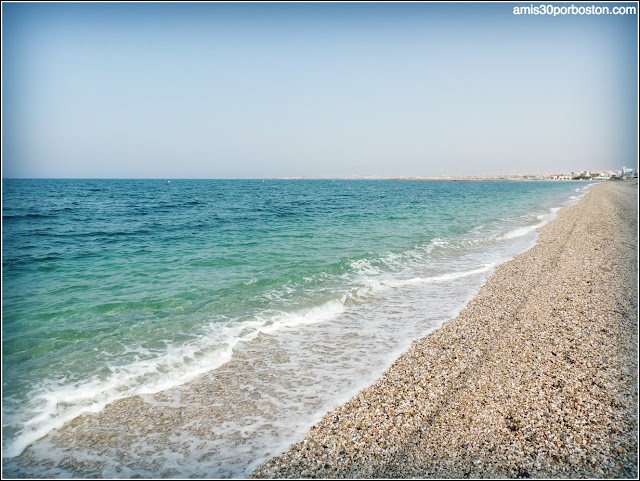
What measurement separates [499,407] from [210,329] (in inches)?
229

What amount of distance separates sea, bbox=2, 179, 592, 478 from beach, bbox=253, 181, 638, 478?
0.54m

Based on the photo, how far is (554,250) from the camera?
48.9ft

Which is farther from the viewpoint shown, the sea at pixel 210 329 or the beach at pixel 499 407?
the sea at pixel 210 329

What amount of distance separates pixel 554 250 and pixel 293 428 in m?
15.0

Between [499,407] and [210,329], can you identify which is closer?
[499,407]

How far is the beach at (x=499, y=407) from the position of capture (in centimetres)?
373

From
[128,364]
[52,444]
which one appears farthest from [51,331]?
[52,444]

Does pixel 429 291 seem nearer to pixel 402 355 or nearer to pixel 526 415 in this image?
pixel 402 355

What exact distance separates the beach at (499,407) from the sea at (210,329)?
1.76ft

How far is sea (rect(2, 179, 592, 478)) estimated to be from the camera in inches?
181

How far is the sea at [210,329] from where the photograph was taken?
15.1 ft

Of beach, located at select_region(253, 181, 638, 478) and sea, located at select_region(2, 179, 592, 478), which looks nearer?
beach, located at select_region(253, 181, 638, 478)

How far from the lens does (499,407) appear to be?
455 cm

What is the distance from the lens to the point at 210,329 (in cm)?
767
